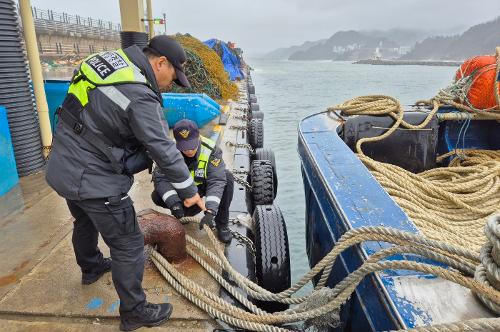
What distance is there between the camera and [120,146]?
199 cm

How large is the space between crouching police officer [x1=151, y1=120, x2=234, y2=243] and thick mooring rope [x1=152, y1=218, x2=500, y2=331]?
297mm

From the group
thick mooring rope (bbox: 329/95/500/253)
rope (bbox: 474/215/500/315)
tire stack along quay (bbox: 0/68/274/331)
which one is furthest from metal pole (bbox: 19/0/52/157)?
rope (bbox: 474/215/500/315)

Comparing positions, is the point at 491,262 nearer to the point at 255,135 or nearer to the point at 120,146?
the point at 120,146

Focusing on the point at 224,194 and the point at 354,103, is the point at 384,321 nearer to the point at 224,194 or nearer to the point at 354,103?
the point at 224,194

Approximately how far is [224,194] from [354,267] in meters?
1.35

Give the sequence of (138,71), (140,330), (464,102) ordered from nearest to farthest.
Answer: (138,71) → (140,330) → (464,102)

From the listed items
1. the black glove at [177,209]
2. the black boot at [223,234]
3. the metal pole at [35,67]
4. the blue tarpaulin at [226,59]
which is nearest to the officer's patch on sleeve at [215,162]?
the black glove at [177,209]

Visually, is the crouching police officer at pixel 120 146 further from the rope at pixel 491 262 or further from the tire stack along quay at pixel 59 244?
the rope at pixel 491 262

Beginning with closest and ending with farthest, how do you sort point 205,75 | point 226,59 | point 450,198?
point 450,198
point 205,75
point 226,59

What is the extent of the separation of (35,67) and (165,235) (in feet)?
10.8

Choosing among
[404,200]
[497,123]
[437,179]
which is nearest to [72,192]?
[404,200]

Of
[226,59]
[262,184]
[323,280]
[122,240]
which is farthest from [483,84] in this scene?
[226,59]

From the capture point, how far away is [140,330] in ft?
6.97

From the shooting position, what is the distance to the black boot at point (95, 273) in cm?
248
